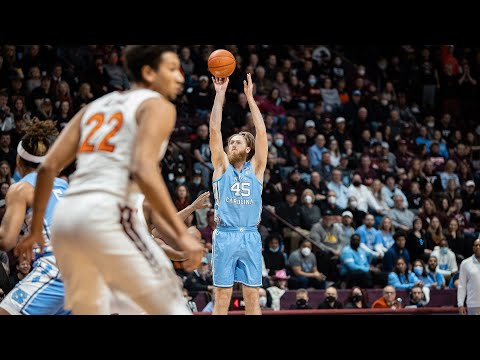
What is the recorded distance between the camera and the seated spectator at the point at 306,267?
12820 millimetres

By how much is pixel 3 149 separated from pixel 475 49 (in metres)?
11.8

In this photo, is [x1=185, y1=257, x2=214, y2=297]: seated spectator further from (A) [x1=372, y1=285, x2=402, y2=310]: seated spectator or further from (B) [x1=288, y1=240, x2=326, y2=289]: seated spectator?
(A) [x1=372, y1=285, x2=402, y2=310]: seated spectator

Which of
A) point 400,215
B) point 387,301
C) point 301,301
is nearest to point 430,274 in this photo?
point 387,301

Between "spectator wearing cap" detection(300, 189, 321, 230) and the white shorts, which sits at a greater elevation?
the white shorts

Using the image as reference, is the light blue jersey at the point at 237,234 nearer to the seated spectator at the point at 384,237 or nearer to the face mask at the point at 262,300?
the face mask at the point at 262,300

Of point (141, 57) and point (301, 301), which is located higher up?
point (141, 57)

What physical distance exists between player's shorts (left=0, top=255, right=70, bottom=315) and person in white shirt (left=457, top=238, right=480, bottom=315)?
7.16m

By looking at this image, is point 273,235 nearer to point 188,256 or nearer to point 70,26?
point 70,26

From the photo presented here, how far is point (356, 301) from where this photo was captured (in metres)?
12.0

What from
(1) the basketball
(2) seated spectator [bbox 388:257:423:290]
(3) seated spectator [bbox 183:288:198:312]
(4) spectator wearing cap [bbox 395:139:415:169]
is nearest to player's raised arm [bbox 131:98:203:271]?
(1) the basketball

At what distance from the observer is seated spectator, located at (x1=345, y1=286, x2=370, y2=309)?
39.2ft

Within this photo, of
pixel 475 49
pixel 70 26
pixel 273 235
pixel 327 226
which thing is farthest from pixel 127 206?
pixel 475 49

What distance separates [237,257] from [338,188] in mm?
7077

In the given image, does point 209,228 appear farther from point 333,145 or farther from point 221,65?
point 221,65
